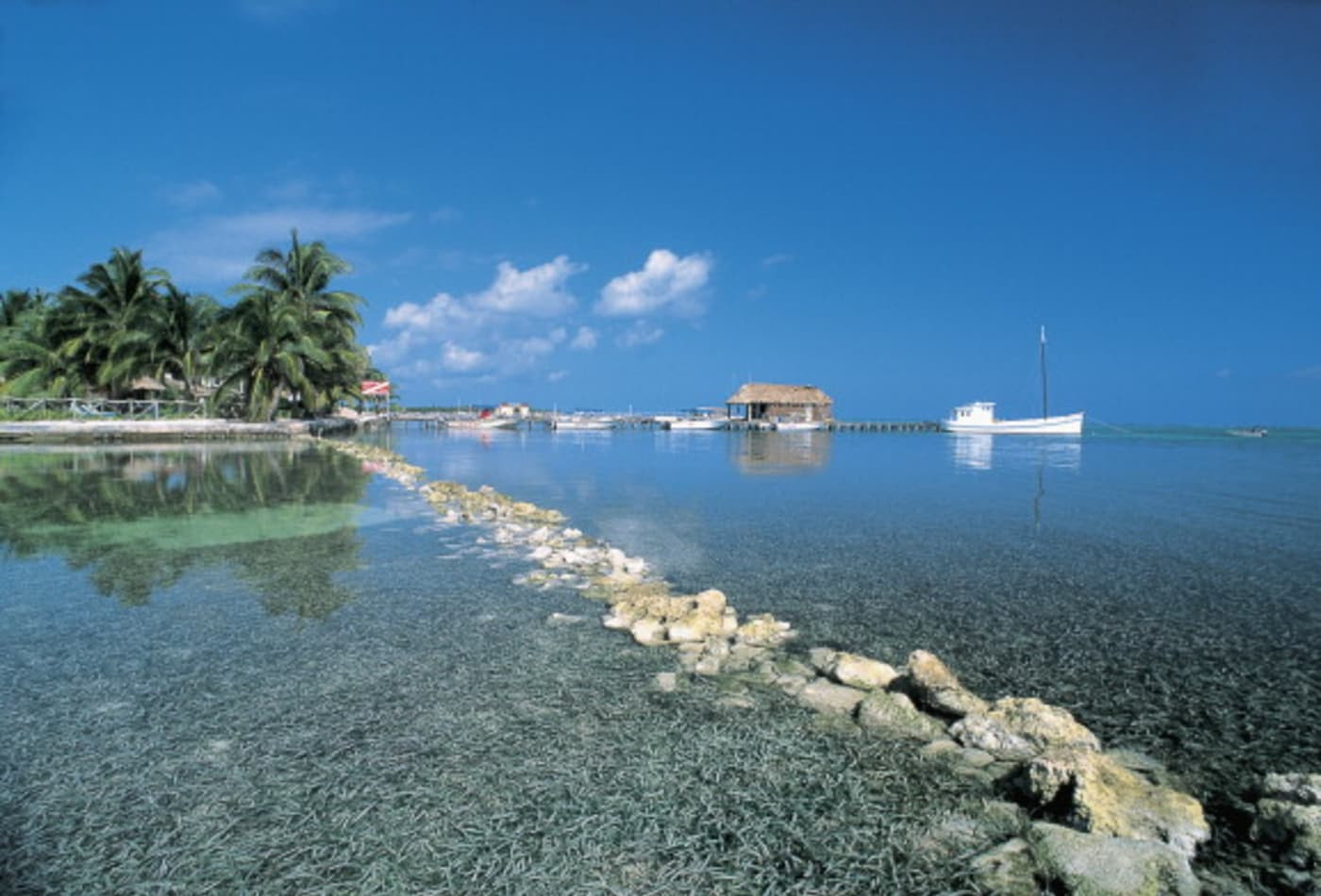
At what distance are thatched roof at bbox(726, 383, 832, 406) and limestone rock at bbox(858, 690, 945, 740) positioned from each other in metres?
77.0

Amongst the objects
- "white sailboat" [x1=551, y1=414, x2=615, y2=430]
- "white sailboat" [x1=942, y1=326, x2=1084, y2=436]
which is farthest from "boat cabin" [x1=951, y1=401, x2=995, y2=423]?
"white sailboat" [x1=551, y1=414, x2=615, y2=430]

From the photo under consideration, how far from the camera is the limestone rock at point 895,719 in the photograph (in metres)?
5.23

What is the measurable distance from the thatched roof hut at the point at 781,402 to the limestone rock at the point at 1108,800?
78.5 meters

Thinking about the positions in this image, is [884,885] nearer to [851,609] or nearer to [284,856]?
[284,856]

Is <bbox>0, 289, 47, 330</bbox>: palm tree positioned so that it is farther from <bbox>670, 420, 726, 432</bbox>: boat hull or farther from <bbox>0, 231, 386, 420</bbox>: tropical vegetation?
<bbox>670, 420, 726, 432</bbox>: boat hull

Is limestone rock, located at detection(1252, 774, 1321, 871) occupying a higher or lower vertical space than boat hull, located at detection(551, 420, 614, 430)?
lower

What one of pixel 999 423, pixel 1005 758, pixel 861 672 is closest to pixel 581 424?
pixel 999 423

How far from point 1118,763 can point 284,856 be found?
529cm

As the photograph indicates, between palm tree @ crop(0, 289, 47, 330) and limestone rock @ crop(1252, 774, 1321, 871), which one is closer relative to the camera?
limestone rock @ crop(1252, 774, 1321, 871)

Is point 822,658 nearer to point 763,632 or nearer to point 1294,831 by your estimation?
point 763,632

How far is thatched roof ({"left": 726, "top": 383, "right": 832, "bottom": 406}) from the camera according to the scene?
271 ft

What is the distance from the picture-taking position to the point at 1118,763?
4.83 metres

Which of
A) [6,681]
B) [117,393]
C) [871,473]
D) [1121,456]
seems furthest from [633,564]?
[117,393]

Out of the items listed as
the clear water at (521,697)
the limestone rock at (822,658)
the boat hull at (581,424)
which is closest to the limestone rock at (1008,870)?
the clear water at (521,697)
